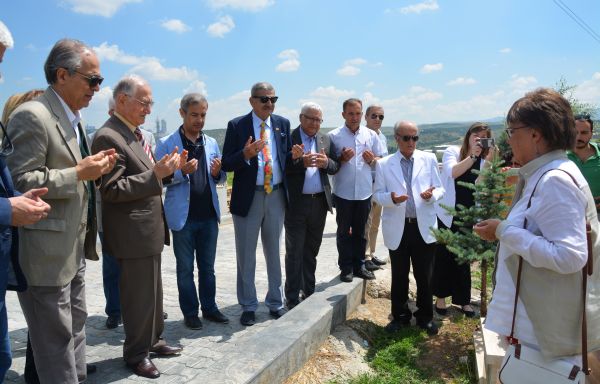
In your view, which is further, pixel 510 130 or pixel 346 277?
pixel 346 277

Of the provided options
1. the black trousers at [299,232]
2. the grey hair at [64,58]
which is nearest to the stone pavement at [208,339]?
the black trousers at [299,232]

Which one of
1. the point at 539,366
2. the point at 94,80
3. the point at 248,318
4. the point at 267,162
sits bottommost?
the point at 248,318

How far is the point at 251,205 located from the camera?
4.98 m

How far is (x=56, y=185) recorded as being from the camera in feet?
9.43

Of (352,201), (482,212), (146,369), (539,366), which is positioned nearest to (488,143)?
(482,212)

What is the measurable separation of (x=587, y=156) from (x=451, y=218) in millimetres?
1972

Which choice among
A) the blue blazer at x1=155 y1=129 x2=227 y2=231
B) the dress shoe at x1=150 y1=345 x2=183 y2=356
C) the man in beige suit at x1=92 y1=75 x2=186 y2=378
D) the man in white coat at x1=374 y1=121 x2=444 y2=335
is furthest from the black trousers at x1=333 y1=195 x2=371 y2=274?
the man in beige suit at x1=92 y1=75 x2=186 y2=378

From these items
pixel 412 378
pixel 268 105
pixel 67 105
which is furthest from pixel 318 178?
pixel 67 105

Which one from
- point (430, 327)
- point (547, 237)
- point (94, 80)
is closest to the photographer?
point (547, 237)

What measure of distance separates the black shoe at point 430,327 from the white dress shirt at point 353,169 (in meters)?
1.62

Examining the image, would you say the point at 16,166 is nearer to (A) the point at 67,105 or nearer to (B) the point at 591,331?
(A) the point at 67,105

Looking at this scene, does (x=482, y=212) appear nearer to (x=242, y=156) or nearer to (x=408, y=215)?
(x=408, y=215)

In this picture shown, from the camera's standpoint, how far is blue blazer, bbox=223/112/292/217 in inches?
193

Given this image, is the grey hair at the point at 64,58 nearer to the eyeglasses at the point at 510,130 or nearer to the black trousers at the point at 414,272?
the eyeglasses at the point at 510,130
